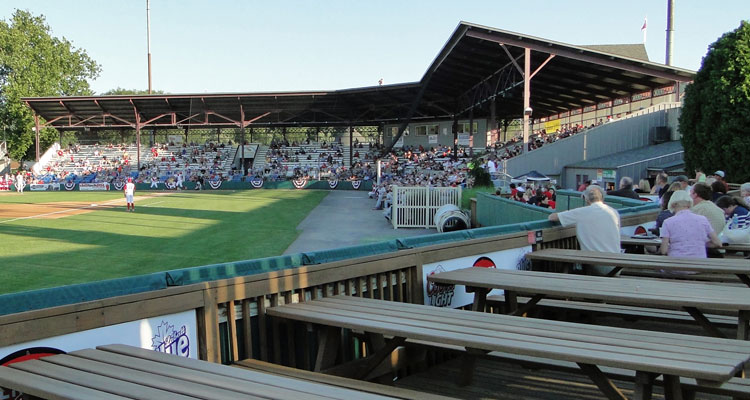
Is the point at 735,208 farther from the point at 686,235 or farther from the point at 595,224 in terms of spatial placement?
the point at 595,224

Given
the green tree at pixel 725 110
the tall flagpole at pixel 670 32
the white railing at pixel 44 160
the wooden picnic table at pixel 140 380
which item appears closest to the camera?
the wooden picnic table at pixel 140 380

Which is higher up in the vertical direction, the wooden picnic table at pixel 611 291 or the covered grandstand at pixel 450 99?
the covered grandstand at pixel 450 99

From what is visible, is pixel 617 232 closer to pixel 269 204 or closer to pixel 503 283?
pixel 503 283

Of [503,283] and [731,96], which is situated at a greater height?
[731,96]

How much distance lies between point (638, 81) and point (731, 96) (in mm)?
10177

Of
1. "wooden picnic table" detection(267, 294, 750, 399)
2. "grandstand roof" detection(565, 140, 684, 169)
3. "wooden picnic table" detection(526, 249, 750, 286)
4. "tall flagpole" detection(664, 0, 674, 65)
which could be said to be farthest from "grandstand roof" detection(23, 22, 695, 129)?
"wooden picnic table" detection(267, 294, 750, 399)

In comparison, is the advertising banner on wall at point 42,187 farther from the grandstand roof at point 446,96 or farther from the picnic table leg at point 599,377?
the picnic table leg at point 599,377

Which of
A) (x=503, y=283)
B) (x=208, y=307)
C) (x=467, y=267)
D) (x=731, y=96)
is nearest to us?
(x=208, y=307)

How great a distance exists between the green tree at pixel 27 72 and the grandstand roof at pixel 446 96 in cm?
1194

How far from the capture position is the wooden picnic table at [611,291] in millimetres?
4688

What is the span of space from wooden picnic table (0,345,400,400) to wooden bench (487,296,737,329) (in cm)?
346

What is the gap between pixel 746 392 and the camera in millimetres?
3760

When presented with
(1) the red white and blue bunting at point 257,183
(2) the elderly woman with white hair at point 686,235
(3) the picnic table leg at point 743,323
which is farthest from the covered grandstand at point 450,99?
(3) the picnic table leg at point 743,323

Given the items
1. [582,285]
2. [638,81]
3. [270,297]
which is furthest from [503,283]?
[638,81]
